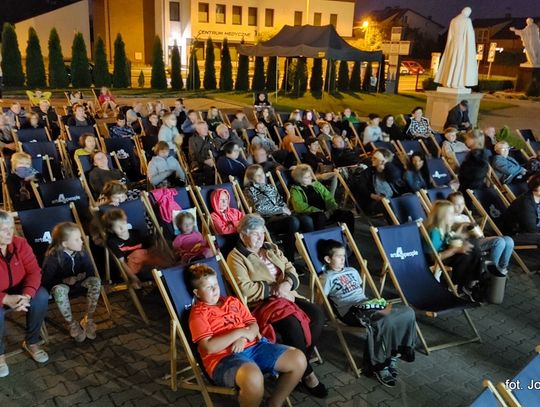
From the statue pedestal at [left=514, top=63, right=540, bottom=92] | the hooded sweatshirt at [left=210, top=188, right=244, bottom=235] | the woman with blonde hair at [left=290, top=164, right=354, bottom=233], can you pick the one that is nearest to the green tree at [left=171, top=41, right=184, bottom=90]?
the statue pedestal at [left=514, top=63, right=540, bottom=92]

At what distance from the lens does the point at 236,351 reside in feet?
10.6

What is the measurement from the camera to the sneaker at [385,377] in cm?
371

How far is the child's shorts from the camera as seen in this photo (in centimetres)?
312

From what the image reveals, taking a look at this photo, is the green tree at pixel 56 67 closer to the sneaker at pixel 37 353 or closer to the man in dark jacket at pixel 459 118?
the man in dark jacket at pixel 459 118

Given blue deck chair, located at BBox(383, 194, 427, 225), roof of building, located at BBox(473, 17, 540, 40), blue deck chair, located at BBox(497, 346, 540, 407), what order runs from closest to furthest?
1. blue deck chair, located at BBox(497, 346, 540, 407)
2. blue deck chair, located at BBox(383, 194, 427, 225)
3. roof of building, located at BBox(473, 17, 540, 40)

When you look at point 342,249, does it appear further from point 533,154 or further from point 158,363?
point 533,154

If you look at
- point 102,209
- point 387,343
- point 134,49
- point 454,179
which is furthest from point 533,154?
point 134,49

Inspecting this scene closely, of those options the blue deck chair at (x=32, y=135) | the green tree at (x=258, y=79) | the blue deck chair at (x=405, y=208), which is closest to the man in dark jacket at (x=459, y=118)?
the blue deck chair at (x=405, y=208)

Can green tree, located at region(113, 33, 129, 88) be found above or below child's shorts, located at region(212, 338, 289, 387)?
above

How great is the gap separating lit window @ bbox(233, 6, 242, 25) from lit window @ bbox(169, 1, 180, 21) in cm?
495

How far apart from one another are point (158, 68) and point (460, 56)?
14.8 m

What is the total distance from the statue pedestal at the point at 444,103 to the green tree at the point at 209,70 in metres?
13.1

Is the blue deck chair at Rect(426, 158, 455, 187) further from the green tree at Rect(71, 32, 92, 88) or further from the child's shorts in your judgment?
the green tree at Rect(71, 32, 92, 88)

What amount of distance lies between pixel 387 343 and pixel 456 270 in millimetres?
1580
